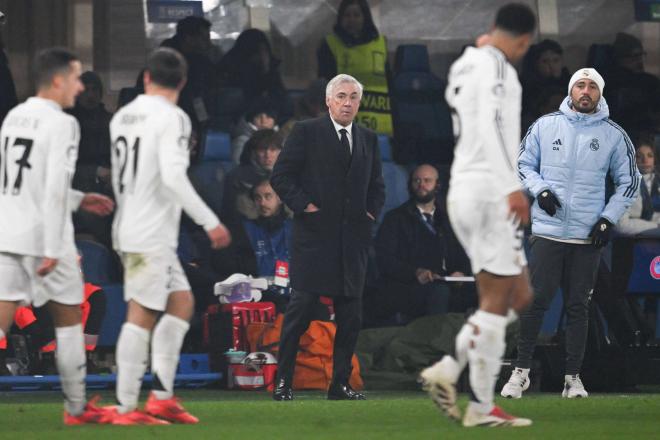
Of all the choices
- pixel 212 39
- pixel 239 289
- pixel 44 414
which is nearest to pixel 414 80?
pixel 212 39

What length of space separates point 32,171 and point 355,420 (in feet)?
6.26

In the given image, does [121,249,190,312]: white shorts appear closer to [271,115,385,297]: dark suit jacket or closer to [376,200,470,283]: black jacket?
[271,115,385,297]: dark suit jacket

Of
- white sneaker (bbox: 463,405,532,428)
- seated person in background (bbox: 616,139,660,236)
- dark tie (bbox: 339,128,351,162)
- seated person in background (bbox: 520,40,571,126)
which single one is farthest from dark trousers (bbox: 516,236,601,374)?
seated person in background (bbox: 520,40,571,126)

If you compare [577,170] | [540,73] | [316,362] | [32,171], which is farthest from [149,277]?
[540,73]

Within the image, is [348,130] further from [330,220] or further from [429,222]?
[429,222]

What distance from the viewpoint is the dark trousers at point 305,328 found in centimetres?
926

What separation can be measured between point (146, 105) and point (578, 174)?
3353 mm

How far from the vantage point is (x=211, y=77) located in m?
13.5

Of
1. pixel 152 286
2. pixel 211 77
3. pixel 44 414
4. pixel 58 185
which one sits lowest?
pixel 44 414

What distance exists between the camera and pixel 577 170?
951 cm

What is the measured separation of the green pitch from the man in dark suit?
35cm

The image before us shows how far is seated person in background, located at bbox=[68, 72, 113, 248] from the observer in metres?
12.3

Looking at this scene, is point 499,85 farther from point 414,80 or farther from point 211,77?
point 414,80

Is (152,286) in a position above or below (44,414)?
above
